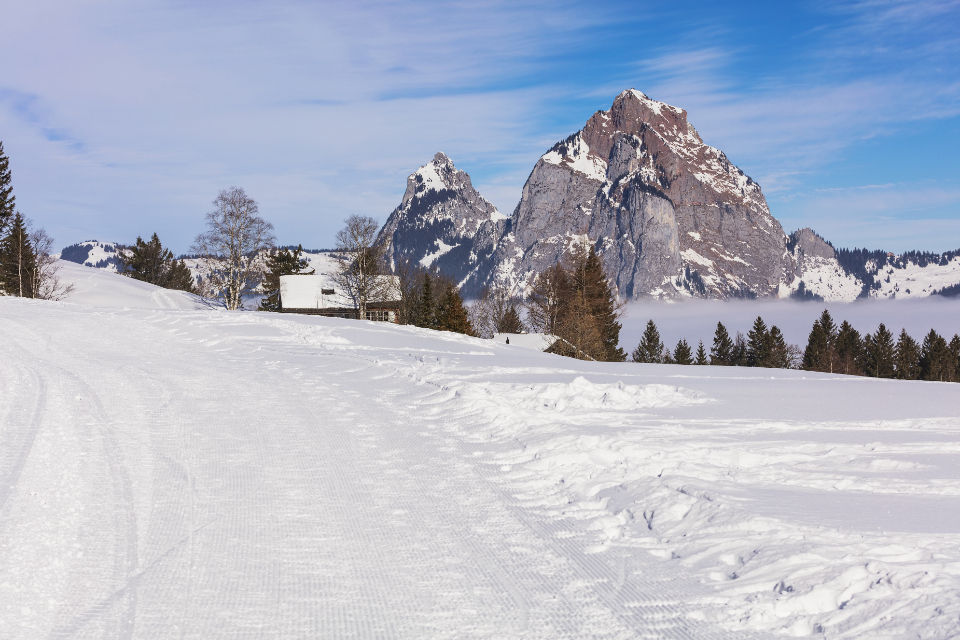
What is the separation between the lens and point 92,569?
4555 millimetres

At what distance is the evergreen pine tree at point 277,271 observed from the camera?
69.6 meters

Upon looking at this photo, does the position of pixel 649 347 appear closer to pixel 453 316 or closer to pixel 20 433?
pixel 453 316

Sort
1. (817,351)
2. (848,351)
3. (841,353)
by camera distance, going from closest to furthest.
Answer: (817,351)
(848,351)
(841,353)

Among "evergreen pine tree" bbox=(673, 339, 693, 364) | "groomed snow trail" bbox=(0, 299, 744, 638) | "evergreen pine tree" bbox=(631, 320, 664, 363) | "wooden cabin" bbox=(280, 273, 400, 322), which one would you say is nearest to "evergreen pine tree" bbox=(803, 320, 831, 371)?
"evergreen pine tree" bbox=(673, 339, 693, 364)

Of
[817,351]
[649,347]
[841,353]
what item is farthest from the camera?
[841,353]

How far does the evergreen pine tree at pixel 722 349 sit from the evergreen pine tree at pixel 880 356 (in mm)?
18129

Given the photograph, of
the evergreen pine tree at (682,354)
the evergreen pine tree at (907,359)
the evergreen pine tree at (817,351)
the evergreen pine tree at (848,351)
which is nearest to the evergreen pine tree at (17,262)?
the evergreen pine tree at (682,354)

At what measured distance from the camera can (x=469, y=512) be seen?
5.93 metres

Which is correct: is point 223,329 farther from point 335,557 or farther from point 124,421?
point 335,557

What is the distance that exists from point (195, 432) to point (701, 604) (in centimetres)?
699

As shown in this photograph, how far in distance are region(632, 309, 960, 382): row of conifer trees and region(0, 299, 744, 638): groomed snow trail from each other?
8210 centimetres

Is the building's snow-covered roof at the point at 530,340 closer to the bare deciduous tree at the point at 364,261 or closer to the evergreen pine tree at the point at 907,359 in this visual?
the bare deciduous tree at the point at 364,261

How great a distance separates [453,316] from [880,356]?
67.2m

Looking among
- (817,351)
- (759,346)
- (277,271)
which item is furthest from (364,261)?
(817,351)
